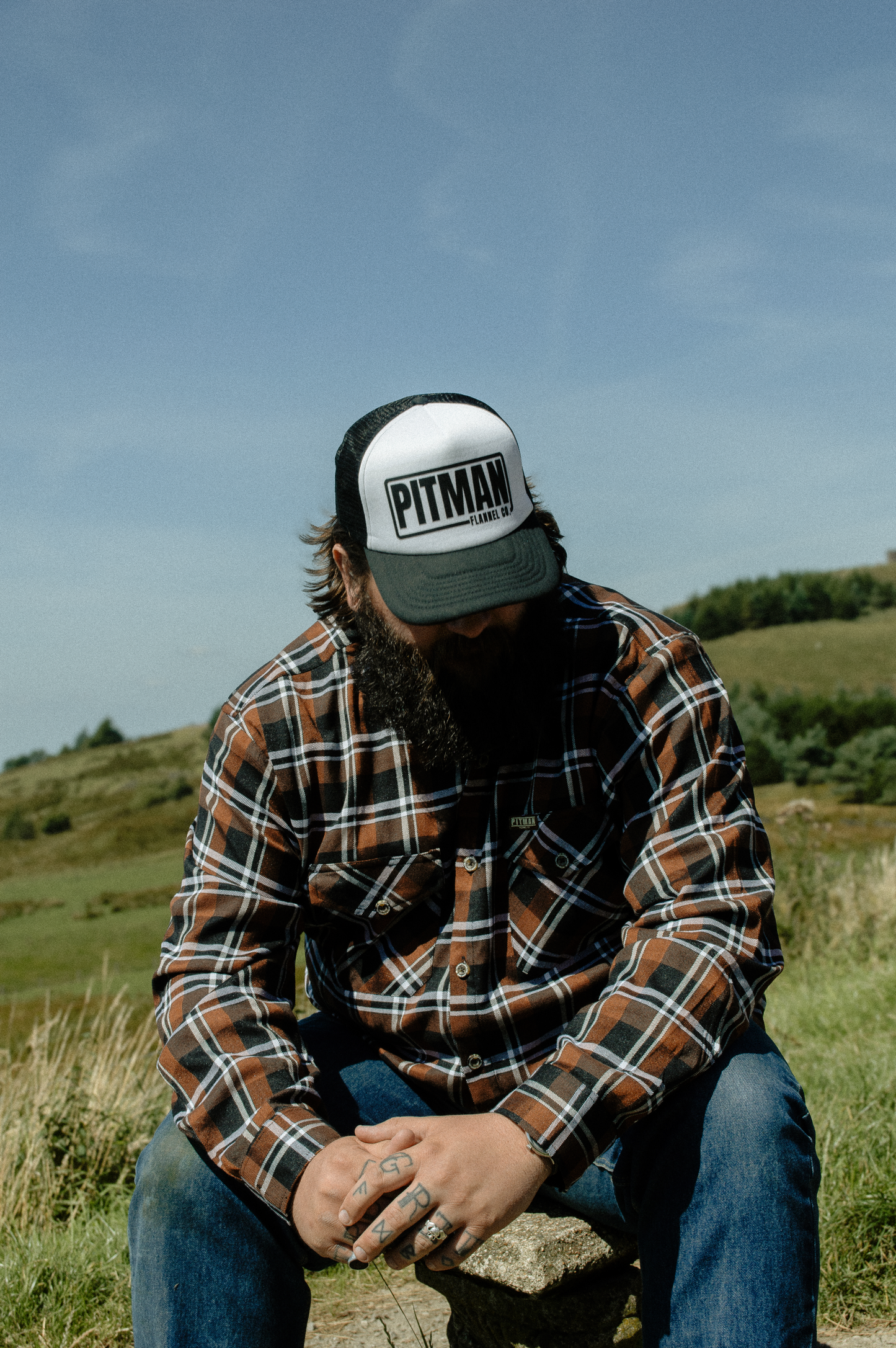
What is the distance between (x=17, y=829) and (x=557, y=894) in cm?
3606

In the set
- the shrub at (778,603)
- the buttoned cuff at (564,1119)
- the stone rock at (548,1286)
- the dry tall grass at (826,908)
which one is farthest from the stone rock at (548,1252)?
the shrub at (778,603)

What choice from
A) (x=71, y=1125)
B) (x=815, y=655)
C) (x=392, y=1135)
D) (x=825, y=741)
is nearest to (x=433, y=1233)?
(x=392, y=1135)

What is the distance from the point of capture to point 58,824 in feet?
114

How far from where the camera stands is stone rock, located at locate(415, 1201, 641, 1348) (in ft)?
6.40

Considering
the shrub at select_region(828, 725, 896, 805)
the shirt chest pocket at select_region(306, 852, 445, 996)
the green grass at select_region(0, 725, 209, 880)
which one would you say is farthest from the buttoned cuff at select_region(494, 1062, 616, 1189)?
the green grass at select_region(0, 725, 209, 880)

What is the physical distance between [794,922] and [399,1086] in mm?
6769

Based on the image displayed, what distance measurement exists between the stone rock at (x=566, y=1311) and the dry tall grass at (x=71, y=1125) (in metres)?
1.80

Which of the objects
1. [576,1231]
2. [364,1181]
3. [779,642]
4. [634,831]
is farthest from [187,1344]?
[779,642]

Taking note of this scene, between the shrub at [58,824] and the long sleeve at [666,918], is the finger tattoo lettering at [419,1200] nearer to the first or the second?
the long sleeve at [666,918]

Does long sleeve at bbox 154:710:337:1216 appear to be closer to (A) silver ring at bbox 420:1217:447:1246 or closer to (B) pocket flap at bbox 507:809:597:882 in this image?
(A) silver ring at bbox 420:1217:447:1246

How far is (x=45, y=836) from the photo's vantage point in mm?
33750

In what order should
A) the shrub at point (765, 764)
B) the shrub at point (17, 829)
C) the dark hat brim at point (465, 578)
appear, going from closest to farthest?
the dark hat brim at point (465, 578), the shrub at point (765, 764), the shrub at point (17, 829)

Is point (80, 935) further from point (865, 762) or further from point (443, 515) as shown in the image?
point (865, 762)

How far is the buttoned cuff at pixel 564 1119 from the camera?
158 centimetres
